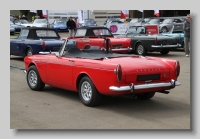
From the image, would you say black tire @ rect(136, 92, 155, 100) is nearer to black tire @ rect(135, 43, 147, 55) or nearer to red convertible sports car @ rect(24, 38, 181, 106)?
red convertible sports car @ rect(24, 38, 181, 106)

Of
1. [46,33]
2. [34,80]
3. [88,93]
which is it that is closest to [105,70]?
[88,93]

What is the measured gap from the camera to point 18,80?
9984mm

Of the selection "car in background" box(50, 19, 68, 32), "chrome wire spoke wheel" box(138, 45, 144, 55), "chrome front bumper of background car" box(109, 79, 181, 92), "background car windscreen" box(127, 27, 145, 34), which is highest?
"car in background" box(50, 19, 68, 32)

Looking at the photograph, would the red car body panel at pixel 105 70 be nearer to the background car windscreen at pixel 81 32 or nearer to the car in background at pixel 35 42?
the car in background at pixel 35 42

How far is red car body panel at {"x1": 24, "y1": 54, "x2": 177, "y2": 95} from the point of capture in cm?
625

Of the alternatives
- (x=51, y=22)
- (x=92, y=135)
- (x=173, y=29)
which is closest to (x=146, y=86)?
(x=92, y=135)

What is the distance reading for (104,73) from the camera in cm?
631

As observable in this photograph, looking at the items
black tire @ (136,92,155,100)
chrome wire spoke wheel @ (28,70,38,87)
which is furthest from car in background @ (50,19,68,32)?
black tire @ (136,92,155,100)

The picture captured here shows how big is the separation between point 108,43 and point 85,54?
0.81 metres

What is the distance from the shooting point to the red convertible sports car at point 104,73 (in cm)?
622

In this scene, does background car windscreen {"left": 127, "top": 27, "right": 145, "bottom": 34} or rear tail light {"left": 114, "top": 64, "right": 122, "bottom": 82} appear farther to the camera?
background car windscreen {"left": 127, "top": 27, "right": 145, "bottom": 34}

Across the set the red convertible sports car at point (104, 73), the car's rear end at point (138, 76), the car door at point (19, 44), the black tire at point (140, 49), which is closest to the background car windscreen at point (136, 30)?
the black tire at point (140, 49)

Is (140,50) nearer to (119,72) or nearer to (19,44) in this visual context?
(19,44)

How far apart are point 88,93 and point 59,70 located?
1.02 m
